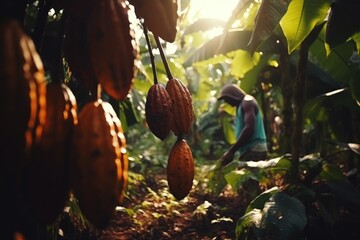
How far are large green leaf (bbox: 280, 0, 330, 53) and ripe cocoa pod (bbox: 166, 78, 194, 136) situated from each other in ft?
3.47

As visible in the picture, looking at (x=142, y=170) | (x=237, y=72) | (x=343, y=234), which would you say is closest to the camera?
(x=343, y=234)

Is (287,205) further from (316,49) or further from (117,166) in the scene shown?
(316,49)

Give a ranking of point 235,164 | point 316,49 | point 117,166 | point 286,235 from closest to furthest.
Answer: point 117,166 → point 286,235 → point 235,164 → point 316,49

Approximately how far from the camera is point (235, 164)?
2.68 m

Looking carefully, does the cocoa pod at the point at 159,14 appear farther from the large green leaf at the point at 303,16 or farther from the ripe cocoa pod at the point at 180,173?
the large green leaf at the point at 303,16

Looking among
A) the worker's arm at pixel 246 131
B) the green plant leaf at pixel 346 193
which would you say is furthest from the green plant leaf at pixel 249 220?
the worker's arm at pixel 246 131

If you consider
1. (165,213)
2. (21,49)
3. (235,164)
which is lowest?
(165,213)

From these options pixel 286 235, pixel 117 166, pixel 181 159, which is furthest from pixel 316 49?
pixel 117 166

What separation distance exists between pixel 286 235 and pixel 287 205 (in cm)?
22

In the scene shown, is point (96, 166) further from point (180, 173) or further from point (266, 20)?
point (266, 20)

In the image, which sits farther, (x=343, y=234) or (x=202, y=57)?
(x=202, y=57)

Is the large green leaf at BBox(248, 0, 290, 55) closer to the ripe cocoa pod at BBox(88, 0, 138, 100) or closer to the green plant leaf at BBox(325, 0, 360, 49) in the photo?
the green plant leaf at BBox(325, 0, 360, 49)

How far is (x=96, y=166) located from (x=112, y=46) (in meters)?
0.16

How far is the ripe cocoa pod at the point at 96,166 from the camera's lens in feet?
1.48
